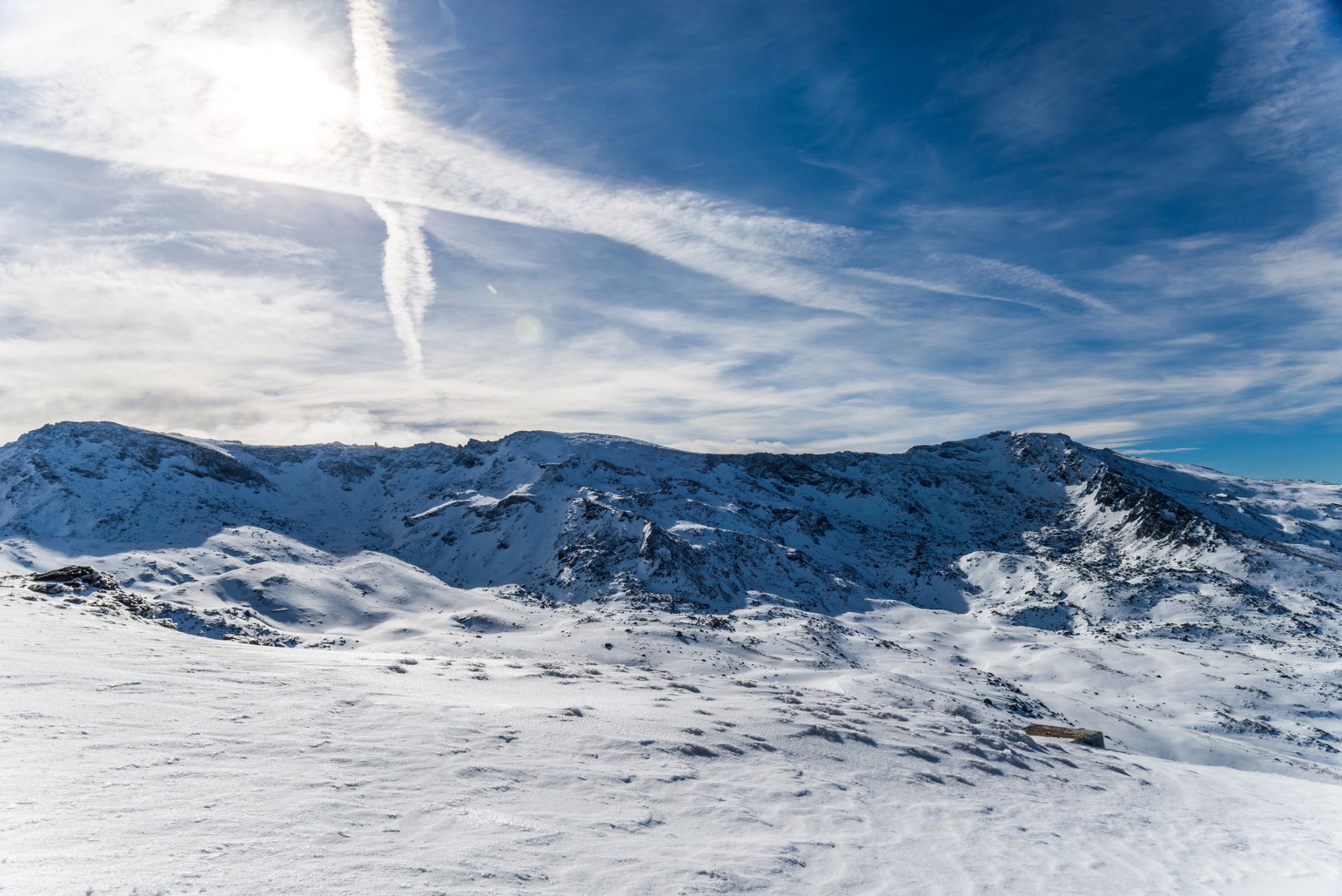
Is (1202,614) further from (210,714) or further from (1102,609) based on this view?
(210,714)

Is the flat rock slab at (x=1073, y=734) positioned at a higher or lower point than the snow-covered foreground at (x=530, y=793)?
lower

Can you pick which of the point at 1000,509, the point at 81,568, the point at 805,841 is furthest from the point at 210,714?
the point at 1000,509

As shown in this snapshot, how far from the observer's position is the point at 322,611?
73125 millimetres

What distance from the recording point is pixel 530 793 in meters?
11.8

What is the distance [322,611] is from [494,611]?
19327 millimetres

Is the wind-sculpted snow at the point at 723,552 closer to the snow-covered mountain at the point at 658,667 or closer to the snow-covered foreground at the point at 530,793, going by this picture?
the snow-covered mountain at the point at 658,667

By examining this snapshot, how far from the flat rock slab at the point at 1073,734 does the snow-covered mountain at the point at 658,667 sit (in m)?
3.35

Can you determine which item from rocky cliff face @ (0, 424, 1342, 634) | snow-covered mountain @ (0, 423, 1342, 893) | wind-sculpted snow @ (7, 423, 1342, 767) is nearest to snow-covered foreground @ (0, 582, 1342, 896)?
snow-covered mountain @ (0, 423, 1342, 893)

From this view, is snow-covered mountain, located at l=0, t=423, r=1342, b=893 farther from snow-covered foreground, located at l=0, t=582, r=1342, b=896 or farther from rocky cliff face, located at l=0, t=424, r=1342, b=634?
rocky cliff face, located at l=0, t=424, r=1342, b=634

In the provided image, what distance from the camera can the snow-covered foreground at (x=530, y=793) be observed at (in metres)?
8.13

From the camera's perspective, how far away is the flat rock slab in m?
27.6

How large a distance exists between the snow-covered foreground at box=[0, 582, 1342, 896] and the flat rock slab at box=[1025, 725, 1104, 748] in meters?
Answer: 3.96

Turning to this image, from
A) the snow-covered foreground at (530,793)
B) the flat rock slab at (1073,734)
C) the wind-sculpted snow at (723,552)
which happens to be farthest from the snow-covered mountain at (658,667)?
the flat rock slab at (1073,734)

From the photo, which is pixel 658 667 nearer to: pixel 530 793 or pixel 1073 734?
pixel 1073 734
